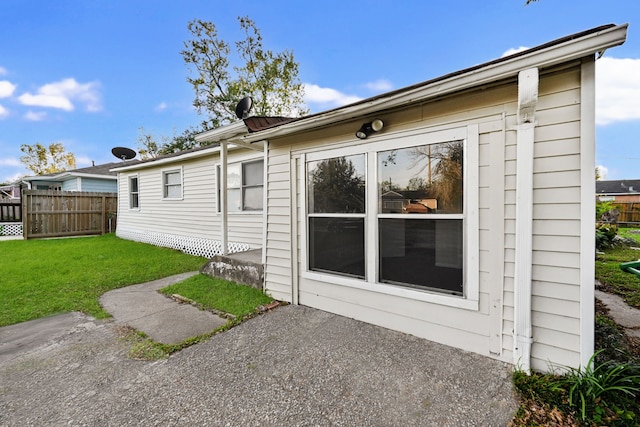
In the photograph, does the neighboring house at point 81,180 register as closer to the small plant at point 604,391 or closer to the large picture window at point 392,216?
the large picture window at point 392,216

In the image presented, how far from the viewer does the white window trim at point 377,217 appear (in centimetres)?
258

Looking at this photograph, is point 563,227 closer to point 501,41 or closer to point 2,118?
point 501,41

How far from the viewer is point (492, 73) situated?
2262mm

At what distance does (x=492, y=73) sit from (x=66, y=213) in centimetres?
1535

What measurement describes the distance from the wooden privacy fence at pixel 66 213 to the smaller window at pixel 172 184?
5.33 metres

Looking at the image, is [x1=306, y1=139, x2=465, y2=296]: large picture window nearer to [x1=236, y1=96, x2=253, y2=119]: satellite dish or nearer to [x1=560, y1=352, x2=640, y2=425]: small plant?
[x1=560, y1=352, x2=640, y2=425]: small plant

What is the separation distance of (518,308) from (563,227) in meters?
0.75

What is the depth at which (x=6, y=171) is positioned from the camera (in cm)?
3634

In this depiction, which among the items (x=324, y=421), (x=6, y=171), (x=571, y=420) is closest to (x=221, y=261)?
(x=324, y=421)

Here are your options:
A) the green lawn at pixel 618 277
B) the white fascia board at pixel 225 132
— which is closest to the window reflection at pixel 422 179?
the white fascia board at pixel 225 132

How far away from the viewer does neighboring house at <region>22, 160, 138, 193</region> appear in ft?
49.0

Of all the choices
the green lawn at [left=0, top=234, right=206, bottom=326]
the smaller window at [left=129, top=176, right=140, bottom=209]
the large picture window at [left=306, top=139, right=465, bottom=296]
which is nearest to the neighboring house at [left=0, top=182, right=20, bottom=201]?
the green lawn at [left=0, top=234, right=206, bottom=326]

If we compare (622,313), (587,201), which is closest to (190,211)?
(587,201)

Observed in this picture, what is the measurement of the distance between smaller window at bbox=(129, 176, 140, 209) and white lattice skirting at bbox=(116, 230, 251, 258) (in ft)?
3.71
